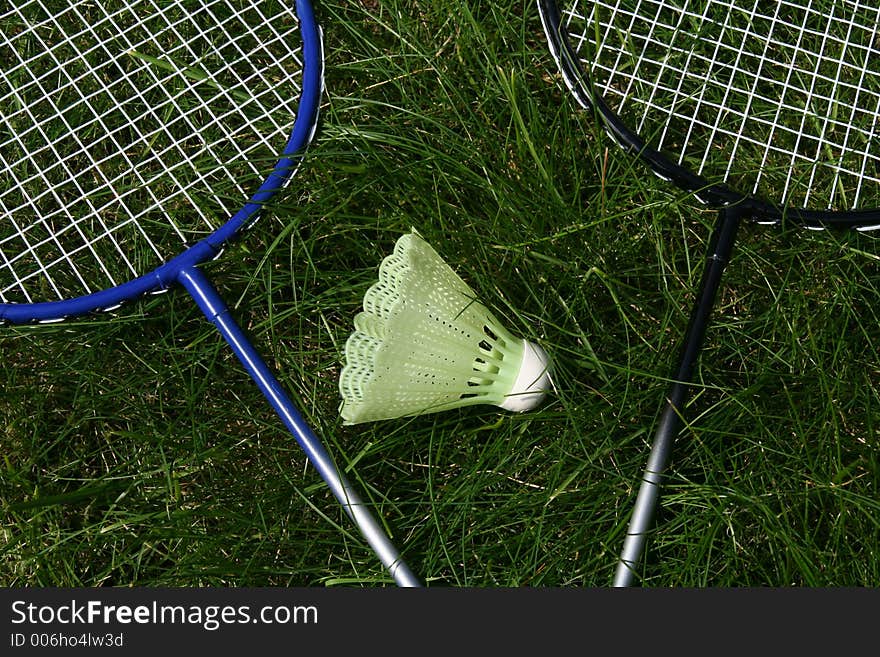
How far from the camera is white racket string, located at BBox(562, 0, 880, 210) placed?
160 cm

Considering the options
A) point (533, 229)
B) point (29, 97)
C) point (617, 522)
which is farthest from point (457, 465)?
point (29, 97)

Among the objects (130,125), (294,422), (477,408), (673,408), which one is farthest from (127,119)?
(673,408)

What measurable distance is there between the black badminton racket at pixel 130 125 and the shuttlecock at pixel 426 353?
1.00 feet

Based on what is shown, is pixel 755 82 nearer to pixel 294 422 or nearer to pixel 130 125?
pixel 294 422

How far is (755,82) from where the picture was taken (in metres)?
1.62

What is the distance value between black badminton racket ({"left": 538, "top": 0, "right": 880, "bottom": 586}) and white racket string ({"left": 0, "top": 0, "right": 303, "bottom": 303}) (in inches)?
22.2

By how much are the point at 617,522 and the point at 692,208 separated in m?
0.57

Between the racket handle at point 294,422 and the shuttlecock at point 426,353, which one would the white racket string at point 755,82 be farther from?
the racket handle at point 294,422

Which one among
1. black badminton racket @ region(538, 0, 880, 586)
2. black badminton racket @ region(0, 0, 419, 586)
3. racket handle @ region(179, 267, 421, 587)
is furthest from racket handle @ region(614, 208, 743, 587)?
black badminton racket @ region(0, 0, 419, 586)

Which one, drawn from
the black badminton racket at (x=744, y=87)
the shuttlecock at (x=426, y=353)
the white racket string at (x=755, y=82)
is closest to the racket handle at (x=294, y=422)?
the shuttlecock at (x=426, y=353)

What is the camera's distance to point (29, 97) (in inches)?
68.3

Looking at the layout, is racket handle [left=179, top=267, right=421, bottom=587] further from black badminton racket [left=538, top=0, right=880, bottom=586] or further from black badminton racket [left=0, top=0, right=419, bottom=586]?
black badminton racket [left=538, top=0, right=880, bottom=586]

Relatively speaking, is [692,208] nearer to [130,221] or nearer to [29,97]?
[130,221]

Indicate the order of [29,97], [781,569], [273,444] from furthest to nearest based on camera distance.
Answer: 1. [29,97]
2. [273,444]
3. [781,569]
